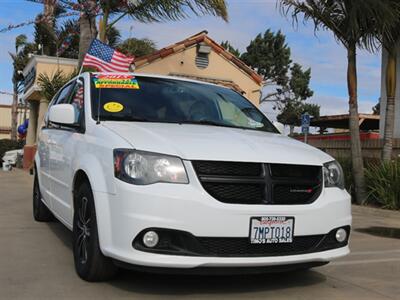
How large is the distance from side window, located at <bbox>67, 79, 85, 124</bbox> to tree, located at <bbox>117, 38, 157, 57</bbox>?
748 inches

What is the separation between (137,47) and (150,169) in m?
22.0

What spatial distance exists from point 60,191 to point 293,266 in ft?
8.64

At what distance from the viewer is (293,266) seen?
4434mm

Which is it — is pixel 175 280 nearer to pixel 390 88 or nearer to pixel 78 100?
pixel 78 100

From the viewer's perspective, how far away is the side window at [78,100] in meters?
5.39

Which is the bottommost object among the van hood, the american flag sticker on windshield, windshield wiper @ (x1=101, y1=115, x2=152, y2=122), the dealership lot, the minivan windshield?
the dealership lot

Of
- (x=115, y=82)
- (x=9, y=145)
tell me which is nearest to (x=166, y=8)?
(x=115, y=82)

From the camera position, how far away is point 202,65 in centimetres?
2089

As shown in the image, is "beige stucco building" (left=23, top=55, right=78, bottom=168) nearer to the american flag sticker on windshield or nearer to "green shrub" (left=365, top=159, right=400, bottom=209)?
"green shrub" (left=365, top=159, right=400, bottom=209)

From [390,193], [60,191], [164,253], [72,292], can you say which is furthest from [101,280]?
[390,193]

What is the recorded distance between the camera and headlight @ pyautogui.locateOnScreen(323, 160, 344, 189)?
4.66 meters

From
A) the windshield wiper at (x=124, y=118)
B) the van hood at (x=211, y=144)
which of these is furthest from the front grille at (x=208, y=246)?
the windshield wiper at (x=124, y=118)

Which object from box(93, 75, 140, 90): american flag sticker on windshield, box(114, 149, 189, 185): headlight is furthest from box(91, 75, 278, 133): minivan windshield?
box(114, 149, 189, 185): headlight

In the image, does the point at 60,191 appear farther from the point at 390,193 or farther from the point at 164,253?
the point at 390,193
